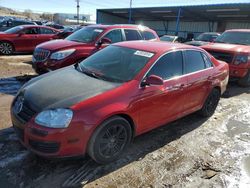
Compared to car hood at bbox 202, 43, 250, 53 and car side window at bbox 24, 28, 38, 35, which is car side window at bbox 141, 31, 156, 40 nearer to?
car hood at bbox 202, 43, 250, 53

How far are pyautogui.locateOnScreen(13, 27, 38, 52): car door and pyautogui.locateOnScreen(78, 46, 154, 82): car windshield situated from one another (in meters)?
8.73

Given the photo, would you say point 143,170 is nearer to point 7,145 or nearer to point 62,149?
point 62,149

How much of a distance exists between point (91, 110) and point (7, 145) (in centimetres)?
162

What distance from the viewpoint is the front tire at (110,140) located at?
3.19 m

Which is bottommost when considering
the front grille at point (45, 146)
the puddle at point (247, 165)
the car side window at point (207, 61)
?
the puddle at point (247, 165)

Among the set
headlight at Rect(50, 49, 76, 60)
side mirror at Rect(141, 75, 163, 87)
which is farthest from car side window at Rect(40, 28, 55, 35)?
side mirror at Rect(141, 75, 163, 87)

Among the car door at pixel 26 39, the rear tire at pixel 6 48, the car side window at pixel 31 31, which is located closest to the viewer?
the rear tire at pixel 6 48

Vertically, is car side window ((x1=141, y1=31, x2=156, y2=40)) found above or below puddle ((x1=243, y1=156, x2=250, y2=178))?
above

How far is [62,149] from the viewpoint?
9.81ft

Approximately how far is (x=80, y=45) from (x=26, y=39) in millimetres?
6206

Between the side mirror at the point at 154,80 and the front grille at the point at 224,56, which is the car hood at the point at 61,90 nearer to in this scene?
the side mirror at the point at 154,80

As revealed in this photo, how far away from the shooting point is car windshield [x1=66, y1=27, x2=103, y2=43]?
7.54m

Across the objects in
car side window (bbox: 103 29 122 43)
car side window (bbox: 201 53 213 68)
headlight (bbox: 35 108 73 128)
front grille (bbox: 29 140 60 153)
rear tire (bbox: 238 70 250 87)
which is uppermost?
car side window (bbox: 103 29 122 43)

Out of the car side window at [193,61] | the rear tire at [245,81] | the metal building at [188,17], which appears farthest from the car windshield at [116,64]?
the metal building at [188,17]
